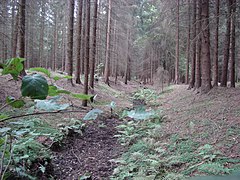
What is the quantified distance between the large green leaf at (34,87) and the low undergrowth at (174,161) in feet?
11.5

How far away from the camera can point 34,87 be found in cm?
109

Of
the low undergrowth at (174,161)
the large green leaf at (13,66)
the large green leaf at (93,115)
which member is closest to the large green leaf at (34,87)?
the large green leaf at (13,66)

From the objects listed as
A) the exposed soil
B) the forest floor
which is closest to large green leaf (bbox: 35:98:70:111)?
the forest floor

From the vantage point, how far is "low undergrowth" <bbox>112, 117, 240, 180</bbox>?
4059mm

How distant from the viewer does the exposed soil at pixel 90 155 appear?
Answer: 4926 mm

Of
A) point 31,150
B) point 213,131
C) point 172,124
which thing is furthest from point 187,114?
point 31,150

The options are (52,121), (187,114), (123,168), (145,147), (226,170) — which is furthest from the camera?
(187,114)

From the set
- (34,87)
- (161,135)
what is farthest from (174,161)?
(34,87)

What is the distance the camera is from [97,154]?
6.09 m

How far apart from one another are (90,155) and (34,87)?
526cm

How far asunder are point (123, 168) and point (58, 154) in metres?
1.87

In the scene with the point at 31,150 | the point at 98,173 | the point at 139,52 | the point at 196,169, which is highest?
the point at 139,52

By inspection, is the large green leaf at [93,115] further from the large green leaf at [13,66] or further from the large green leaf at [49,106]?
→ the large green leaf at [13,66]

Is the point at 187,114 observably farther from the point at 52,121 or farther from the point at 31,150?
the point at 31,150
